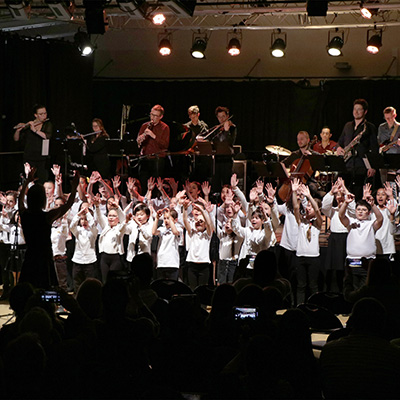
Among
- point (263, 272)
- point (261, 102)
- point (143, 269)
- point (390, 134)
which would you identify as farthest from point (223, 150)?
point (261, 102)

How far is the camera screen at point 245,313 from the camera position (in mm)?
4027

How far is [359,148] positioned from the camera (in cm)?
972

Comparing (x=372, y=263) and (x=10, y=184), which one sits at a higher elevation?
(x=10, y=184)

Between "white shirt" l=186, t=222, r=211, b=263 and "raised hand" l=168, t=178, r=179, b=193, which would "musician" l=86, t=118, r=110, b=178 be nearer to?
"raised hand" l=168, t=178, r=179, b=193

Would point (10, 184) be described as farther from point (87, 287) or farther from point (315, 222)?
point (87, 287)

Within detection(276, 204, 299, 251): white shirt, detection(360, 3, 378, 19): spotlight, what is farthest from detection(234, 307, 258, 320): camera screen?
detection(360, 3, 378, 19): spotlight

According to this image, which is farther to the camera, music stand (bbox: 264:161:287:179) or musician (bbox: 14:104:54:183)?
musician (bbox: 14:104:54:183)

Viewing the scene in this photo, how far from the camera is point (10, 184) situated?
41.2 feet

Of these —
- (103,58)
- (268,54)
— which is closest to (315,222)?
(268,54)

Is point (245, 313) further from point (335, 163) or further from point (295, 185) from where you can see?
point (335, 163)

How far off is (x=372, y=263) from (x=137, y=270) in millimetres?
1753

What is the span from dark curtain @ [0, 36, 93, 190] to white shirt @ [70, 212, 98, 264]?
362 cm

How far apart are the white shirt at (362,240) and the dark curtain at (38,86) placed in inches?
232

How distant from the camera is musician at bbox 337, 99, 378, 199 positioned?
956 cm
